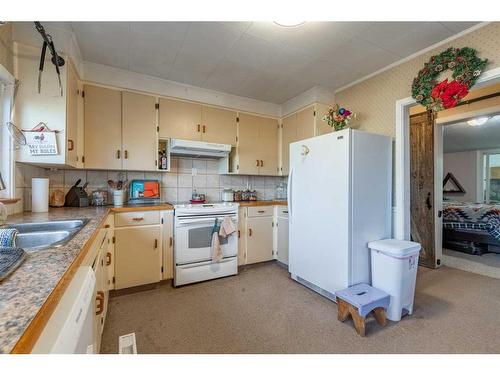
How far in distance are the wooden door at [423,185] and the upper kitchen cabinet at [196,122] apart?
2.58 meters

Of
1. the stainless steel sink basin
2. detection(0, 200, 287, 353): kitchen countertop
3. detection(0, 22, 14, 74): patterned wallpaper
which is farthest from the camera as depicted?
detection(0, 22, 14, 74): patterned wallpaper

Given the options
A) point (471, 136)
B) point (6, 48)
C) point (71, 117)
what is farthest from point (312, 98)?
point (471, 136)

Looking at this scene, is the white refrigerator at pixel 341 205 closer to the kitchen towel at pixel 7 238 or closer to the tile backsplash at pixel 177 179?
the tile backsplash at pixel 177 179

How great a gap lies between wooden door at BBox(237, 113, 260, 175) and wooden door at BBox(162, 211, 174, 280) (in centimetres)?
115

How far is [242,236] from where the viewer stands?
2895mm

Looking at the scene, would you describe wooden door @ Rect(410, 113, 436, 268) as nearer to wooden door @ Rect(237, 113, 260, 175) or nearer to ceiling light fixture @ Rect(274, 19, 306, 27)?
wooden door @ Rect(237, 113, 260, 175)

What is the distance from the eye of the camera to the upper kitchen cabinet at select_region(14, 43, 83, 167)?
1.76 meters

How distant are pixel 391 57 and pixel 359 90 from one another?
1.66ft

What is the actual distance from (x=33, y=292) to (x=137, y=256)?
6.15 ft

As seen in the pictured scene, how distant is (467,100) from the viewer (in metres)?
3.07

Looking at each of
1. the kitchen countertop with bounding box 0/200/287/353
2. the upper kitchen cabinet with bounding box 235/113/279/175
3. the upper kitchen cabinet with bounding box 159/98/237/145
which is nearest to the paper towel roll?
the upper kitchen cabinet with bounding box 159/98/237/145

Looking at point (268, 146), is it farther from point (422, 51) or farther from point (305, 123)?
point (422, 51)

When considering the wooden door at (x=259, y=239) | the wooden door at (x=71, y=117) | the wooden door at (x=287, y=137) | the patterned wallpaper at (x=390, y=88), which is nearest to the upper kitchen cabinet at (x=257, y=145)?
the wooden door at (x=287, y=137)

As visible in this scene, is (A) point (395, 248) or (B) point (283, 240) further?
(B) point (283, 240)
